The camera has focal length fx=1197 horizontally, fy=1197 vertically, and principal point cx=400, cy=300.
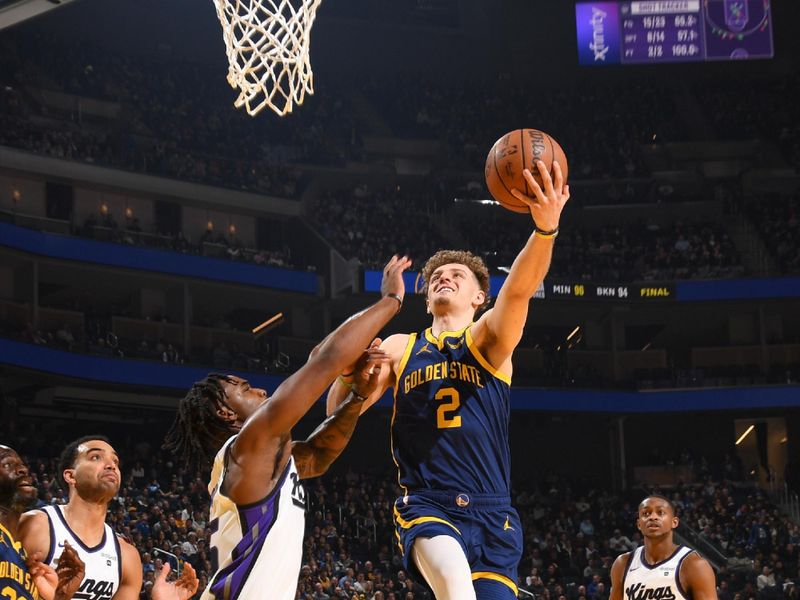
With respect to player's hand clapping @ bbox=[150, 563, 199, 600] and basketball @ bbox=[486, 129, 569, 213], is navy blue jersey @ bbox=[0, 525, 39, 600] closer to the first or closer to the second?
player's hand clapping @ bbox=[150, 563, 199, 600]

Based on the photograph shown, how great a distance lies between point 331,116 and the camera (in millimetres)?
37531

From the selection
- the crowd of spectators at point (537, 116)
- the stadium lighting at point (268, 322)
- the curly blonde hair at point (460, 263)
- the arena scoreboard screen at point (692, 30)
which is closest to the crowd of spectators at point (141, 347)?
the stadium lighting at point (268, 322)

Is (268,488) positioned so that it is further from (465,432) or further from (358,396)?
(465,432)

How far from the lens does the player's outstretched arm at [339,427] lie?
536cm

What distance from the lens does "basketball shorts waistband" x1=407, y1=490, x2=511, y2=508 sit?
5.55 metres

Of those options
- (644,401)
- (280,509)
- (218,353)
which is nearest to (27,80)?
(218,353)

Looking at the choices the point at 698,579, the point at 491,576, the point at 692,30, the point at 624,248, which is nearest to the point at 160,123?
the point at 624,248

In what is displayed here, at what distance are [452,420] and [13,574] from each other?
232 cm

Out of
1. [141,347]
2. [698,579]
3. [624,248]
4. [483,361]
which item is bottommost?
[698,579]

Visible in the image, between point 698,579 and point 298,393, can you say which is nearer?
point 298,393

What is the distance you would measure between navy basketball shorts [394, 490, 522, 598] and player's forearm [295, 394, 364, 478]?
47 centimetres

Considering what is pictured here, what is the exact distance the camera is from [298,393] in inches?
175

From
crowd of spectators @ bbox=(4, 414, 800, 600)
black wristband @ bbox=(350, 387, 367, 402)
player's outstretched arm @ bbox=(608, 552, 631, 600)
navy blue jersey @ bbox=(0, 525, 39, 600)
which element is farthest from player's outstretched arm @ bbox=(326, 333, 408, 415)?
crowd of spectators @ bbox=(4, 414, 800, 600)

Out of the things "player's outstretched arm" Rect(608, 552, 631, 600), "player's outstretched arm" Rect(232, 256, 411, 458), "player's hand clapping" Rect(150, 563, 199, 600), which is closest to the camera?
"player's outstretched arm" Rect(232, 256, 411, 458)
